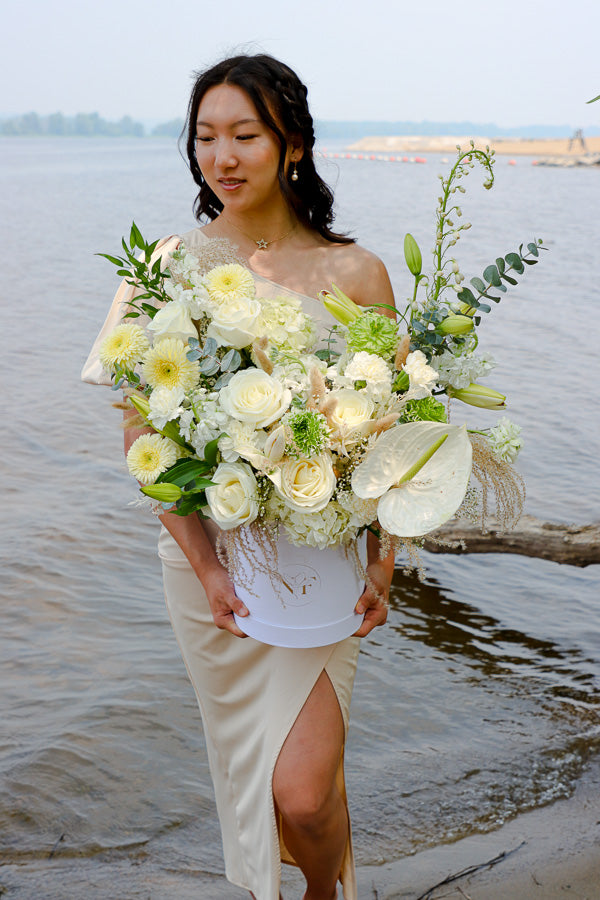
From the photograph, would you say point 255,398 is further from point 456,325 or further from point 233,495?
point 456,325

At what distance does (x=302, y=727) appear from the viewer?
2.36 m

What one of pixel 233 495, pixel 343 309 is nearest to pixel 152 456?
pixel 233 495

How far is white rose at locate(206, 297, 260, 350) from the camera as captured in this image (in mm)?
1977

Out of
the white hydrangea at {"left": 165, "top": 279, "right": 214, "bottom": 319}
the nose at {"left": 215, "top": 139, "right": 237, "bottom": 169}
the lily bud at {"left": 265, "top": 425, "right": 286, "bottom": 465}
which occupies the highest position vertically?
the nose at {"left": 215, "top": 139, "right": 237, "bottom": 169}

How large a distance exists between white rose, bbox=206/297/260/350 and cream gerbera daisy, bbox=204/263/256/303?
0.02 m

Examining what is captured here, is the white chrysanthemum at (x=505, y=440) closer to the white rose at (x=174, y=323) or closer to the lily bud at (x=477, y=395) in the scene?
the lily bud at (x=477, y=395)

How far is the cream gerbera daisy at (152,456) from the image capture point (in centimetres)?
200

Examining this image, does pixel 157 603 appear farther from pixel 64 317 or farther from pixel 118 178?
pixel 118 178

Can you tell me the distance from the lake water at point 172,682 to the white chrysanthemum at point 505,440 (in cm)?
125

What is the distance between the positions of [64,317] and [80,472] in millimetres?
5757

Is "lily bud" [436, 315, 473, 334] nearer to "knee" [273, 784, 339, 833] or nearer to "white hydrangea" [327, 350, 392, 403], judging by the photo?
"white hydrangea" [327, 350, 392, 403]

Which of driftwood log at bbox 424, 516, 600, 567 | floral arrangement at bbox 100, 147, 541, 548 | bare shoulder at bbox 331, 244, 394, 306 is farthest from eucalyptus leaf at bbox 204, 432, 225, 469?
driftwood log at bbox 424, 516, 600, 567

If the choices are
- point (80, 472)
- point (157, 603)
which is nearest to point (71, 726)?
point (157, 603)

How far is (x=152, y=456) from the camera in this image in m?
2.03
